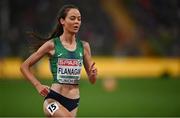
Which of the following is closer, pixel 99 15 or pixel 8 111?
pixel 8 111

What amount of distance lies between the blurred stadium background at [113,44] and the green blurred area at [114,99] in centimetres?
3

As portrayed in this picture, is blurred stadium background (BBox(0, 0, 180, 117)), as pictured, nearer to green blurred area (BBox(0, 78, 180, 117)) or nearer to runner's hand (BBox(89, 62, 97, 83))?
green blurred area (BBox(0, 78, 180, 117))

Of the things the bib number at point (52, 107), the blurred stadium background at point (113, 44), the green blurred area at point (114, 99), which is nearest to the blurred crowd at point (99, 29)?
the blurred stadium background at point (113, 44)

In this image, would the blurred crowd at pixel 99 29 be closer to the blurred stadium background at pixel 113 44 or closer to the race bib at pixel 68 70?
the blurred stadium background at pixel 113 44

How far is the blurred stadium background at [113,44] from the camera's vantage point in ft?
59.7

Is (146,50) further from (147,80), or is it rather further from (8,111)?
(8,111)

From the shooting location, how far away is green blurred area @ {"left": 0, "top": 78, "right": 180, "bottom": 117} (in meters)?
13.1

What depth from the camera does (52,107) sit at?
651 centimetres

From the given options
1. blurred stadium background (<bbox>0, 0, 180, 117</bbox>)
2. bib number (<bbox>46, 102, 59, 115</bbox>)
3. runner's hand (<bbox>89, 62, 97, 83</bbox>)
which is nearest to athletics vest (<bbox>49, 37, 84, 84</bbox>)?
runner's hand (<bbox>89, 62, 97, 83</bbox>)

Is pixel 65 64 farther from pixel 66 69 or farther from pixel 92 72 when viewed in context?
pixel 92 72

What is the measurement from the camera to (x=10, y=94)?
1652 cm

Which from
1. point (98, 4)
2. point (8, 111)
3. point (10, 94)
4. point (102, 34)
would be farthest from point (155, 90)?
point (98, 4)

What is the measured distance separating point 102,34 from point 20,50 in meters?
3.34

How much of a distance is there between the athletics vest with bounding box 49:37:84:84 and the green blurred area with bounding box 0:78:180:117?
602 centimetres
